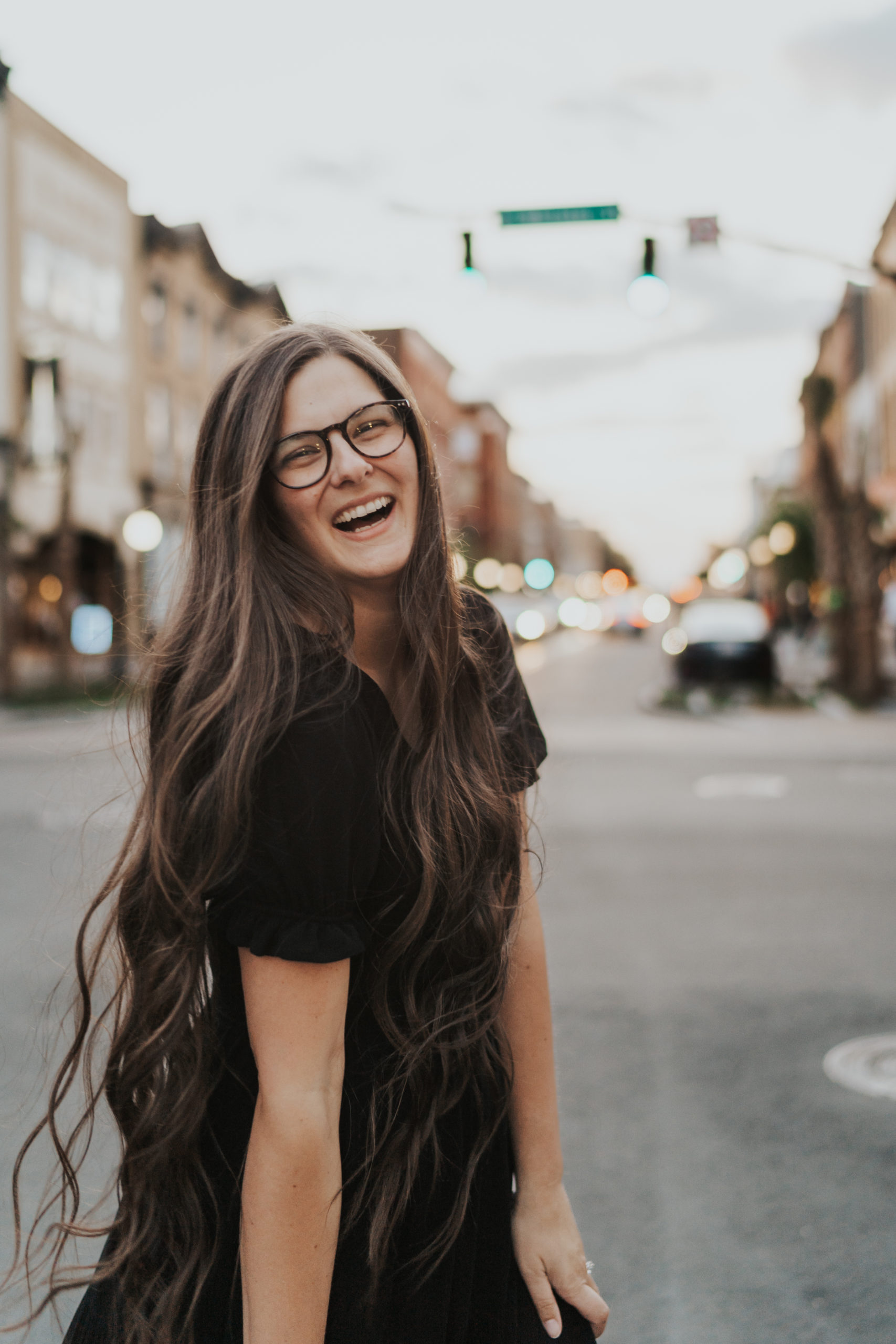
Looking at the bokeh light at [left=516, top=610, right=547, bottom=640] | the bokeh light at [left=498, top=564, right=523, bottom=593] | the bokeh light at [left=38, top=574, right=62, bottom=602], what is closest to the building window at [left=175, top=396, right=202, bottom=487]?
the bokeh light at [left=38, top=574, right=62, bottom=602]

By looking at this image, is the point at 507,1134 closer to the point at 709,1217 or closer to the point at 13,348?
the point at 709,1217

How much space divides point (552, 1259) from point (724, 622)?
22.4m

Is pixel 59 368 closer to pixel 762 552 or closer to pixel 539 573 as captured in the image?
pixel 762 552

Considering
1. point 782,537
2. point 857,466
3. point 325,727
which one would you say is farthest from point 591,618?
point 325,727

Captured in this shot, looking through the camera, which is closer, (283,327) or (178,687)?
(178,687)

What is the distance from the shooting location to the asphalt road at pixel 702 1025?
3.14 m

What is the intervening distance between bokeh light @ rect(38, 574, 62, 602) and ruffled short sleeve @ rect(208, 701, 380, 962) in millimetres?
35787

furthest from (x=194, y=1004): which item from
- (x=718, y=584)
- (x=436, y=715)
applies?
(x=718, y=584)

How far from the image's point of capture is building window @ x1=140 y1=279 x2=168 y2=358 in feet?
125

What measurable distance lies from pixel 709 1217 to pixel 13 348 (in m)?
29.9

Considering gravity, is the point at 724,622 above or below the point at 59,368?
below

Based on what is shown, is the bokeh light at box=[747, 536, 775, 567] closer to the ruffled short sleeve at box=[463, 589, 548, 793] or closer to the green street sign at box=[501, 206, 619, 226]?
the green street sign at box=[501, 206, 619, 226]

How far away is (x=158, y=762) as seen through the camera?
5.33 ft

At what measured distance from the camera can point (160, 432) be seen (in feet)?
128
